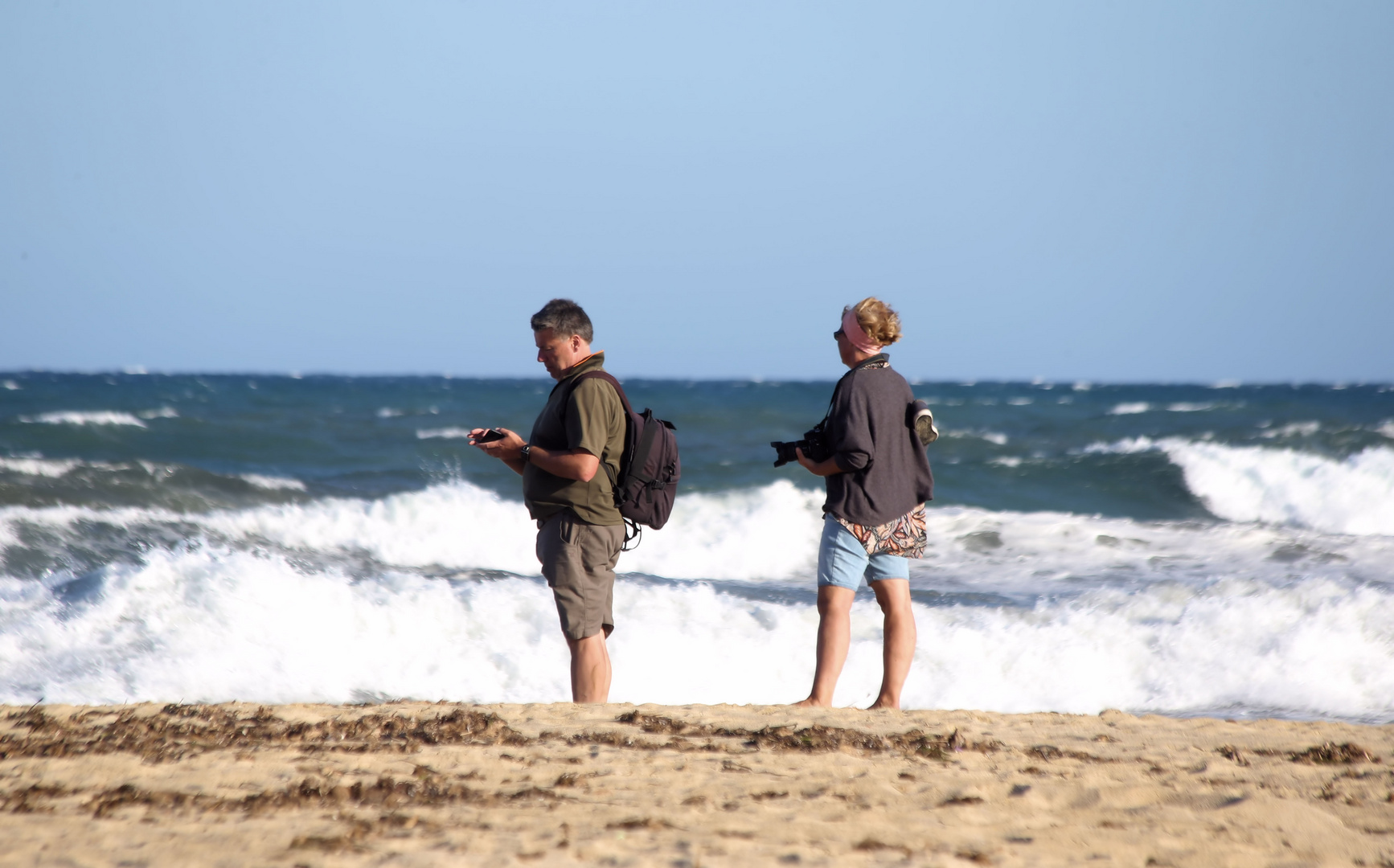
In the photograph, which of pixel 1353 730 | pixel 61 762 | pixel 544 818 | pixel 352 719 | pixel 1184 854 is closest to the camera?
pixel 1184 854

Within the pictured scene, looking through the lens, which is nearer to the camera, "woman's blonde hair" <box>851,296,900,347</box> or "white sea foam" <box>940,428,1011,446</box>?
"woman's blonde hair" <box>851,296,900,347</box>

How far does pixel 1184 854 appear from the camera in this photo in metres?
2.69

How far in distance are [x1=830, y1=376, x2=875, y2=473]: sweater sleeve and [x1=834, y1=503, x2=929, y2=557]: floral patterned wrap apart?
24 centimetres

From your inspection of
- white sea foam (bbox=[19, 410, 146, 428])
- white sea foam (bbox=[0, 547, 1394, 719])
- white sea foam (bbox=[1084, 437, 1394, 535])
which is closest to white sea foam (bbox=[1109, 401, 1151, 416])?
white sea foam (bbox=[1084, 437, 1394, 535])

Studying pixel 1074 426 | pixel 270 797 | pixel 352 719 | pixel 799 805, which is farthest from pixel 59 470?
A: pixel 1074 426

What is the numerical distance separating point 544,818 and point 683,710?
5.50ft

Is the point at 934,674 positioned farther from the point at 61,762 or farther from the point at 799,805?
the point at 61,762

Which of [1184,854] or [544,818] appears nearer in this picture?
[1184,854]

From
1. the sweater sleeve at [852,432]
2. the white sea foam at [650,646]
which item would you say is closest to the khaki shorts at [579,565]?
the sweater sleeve at [852,432]

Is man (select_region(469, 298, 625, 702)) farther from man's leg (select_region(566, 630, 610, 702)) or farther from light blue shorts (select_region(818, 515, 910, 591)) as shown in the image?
light blue shorts (select_region(818, 515, 910, 591))

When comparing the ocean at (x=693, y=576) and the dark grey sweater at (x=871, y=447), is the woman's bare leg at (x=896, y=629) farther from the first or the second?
the ocean at (x=693, y=576)

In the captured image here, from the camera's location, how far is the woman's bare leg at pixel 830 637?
4.28 meters

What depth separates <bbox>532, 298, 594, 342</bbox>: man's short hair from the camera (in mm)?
3980

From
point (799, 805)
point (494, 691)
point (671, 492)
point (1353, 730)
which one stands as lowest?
point (494, 691)
